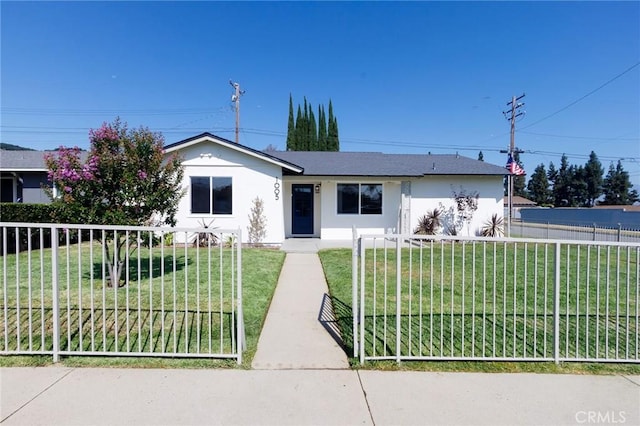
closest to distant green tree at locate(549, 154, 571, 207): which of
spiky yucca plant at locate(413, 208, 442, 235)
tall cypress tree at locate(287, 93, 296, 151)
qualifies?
tall cypress tree at locate(287, 93, 296, 151)

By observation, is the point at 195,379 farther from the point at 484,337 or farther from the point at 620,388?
the point at 620,388

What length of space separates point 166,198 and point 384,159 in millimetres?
12604

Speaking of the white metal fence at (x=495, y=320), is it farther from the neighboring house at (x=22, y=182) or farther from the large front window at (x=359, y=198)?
the neighboring house at (x=22, y=182)

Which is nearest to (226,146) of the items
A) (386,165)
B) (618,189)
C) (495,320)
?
(386,165)

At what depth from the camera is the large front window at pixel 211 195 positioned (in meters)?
12.4

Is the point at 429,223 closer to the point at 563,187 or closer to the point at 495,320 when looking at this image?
the point at 495,320

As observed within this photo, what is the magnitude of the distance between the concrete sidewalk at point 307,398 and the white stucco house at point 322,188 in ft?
28.8

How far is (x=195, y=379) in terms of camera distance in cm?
328

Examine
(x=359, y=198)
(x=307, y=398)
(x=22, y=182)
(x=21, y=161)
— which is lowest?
(x=307, y=398)

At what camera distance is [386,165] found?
1529cm

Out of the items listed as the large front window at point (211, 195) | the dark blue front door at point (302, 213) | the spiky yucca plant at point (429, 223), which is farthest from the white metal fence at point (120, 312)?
the spiky yucca plant at point (429, 223)

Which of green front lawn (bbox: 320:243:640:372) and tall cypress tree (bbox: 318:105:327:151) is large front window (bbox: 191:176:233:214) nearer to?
green front lawn (bbox: 320:243:640:372)

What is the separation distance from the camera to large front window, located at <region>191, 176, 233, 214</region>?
1242cm

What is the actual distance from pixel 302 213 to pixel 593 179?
68777 mm
